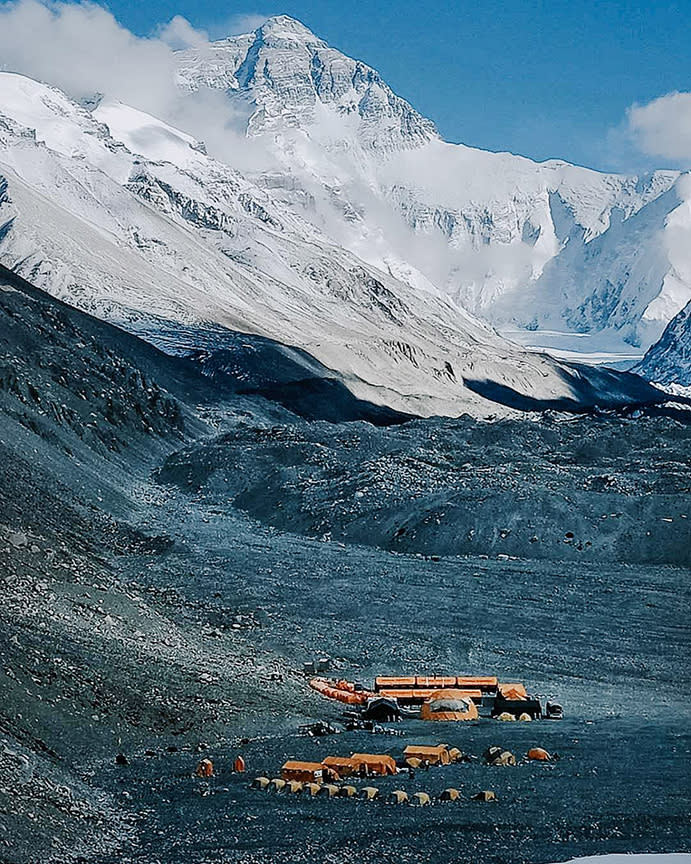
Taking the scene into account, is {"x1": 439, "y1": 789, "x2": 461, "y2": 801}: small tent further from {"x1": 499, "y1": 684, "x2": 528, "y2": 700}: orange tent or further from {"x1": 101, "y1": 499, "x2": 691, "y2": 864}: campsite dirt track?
{"x1": 499, "y1": 684, "x2": 528, "y2": 700}: orange tent

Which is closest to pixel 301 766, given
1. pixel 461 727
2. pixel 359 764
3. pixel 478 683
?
pixel 359 764

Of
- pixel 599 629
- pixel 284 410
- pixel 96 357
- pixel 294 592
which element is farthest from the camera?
pixel 284 410

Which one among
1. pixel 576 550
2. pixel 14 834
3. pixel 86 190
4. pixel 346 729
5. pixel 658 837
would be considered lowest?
pixel 14 834

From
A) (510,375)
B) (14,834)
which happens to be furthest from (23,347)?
(510,375)

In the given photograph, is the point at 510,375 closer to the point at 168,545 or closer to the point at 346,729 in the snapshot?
the point at 168,545

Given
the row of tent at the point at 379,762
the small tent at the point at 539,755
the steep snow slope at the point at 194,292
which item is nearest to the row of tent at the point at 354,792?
the row of tent at the point at 379,762
